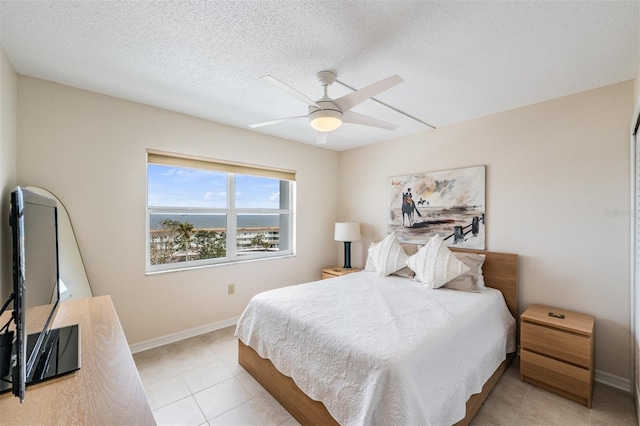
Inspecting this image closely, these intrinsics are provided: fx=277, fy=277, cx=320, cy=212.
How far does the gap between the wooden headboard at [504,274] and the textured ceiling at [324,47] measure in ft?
5.02

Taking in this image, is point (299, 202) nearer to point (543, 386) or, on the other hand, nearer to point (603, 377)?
point (543, 386)

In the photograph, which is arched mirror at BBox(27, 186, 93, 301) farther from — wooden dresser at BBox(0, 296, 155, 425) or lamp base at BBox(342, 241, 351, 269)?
lamp base at BBox(342, 241, 351, 269)

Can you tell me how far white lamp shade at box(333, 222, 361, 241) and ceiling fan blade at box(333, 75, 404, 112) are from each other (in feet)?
7.43

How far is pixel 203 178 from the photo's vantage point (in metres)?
3.38

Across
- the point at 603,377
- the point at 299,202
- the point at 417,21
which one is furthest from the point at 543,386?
the point at 299,202

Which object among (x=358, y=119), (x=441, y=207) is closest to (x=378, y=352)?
(x=358, y=119)

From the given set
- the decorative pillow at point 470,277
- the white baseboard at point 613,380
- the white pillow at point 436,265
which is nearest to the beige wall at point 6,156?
the white pillow at point 436,265

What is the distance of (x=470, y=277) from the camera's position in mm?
2746

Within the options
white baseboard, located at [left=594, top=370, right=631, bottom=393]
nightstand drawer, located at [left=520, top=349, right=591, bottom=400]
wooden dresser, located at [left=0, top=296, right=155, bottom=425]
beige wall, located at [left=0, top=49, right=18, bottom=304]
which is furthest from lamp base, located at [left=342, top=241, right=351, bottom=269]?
beige wall, located at [left=0, top=49, right=18, bottom=304]

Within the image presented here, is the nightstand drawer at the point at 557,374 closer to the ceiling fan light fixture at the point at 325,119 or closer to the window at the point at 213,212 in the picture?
the ceiling fan light fixture at the point at 325,119

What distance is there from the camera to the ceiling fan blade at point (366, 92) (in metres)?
1.66

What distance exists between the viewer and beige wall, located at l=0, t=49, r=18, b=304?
1867mm

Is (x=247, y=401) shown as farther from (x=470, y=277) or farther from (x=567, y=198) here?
(x=567, y=198)

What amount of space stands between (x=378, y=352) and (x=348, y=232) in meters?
2.58
